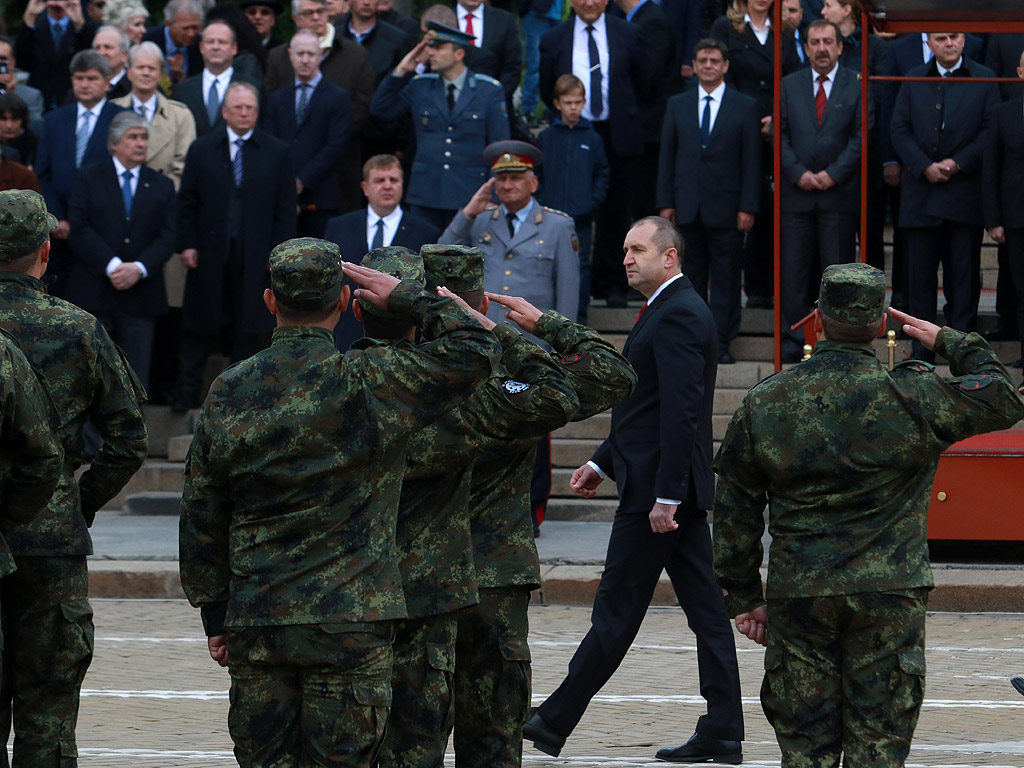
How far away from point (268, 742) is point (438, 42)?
8.82 m

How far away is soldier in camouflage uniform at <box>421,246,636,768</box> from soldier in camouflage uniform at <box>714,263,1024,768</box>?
21.8 inches

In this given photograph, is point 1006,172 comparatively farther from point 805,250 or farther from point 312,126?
point 312,126

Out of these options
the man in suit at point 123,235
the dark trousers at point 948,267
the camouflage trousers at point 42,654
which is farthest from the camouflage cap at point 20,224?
the dark trousers at point 948,267

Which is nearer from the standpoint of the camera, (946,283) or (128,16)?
(946,283)

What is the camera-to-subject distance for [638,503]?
7191 millimetres

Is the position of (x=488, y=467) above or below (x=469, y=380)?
below

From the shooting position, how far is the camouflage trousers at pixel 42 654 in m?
5.91

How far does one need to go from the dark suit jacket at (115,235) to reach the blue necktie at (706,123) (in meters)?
3.88

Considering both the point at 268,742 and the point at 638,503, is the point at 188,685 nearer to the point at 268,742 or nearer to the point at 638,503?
the point at 638,503

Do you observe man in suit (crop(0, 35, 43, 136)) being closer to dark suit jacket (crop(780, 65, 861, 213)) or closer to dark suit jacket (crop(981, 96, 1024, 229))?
dark suit jacket (crop(780, 65, 861, 213))

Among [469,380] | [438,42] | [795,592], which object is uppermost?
[438,42]

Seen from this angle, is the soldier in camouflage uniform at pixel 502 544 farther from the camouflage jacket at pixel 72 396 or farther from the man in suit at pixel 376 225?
the man in suit at pixel 376 225

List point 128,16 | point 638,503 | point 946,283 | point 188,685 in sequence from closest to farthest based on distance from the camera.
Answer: point 638,503
point 188,685
point 946,283
point 128,16

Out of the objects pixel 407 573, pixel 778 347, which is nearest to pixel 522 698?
pixel 407 573
